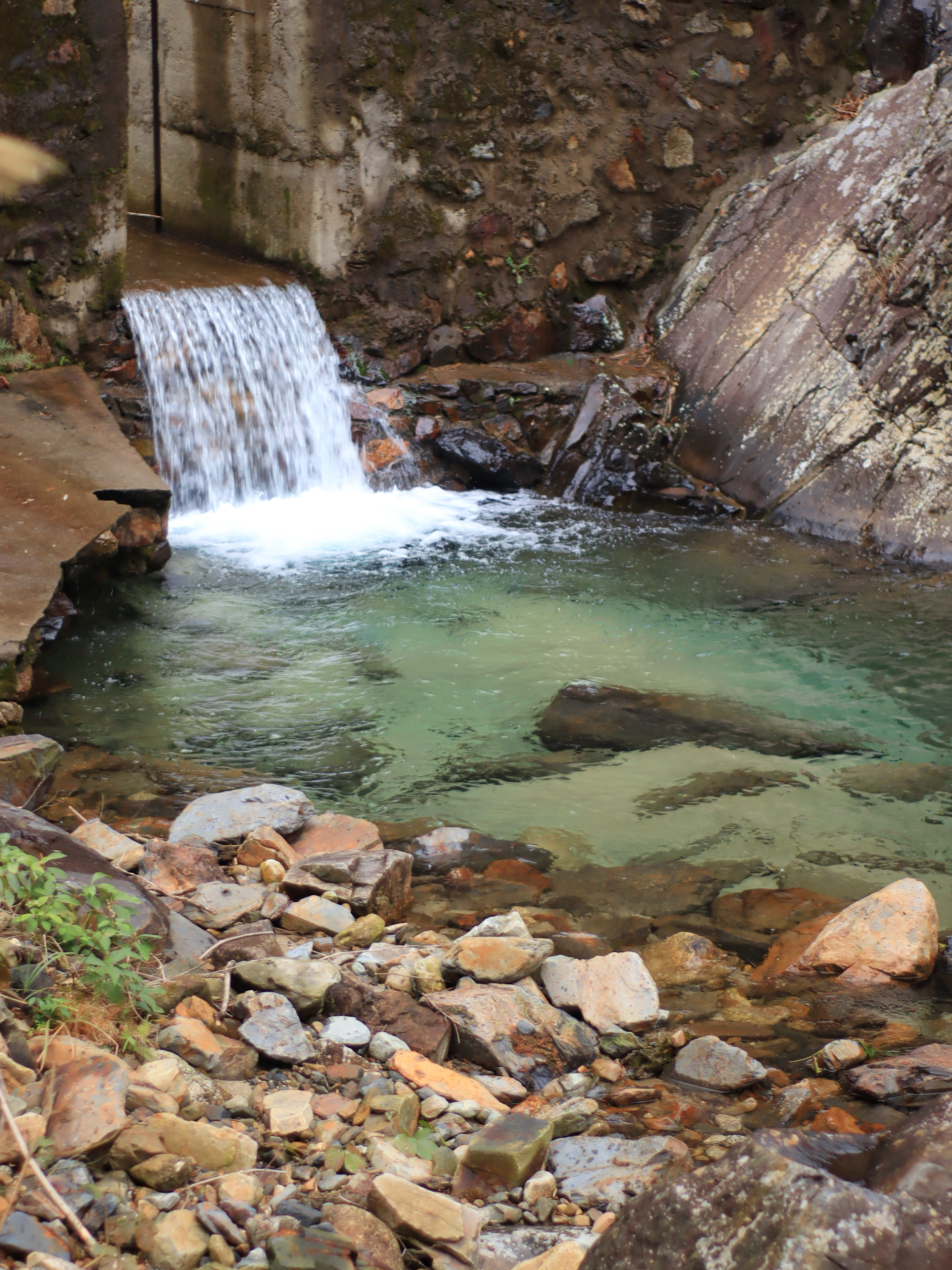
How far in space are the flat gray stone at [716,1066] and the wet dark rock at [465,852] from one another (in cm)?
115

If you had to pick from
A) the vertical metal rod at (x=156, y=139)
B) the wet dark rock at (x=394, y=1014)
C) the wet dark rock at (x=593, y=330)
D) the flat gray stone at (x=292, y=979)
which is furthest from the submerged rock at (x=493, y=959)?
the vertical metal rod at (x=156, y=139)

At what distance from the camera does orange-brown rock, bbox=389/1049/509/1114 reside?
224cm

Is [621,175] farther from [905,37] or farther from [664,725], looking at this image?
[664,725]

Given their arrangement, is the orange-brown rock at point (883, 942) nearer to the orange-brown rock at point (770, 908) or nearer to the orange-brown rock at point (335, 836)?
the orange-brown rock at point (770, 908)

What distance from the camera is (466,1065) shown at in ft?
8.06

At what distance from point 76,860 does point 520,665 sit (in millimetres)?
3042

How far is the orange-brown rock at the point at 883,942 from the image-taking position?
2.92 meters

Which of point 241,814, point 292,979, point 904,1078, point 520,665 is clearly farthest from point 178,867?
point 520,665

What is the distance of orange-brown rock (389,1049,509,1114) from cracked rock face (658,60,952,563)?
5.78 metres

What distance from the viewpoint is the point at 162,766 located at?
416 centimetres

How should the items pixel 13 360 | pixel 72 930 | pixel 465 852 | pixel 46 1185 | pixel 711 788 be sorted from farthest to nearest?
pixel 13 360 < pixel 711 788 < pixel 465 852 < pixel 72 930 < pixel 46 1185

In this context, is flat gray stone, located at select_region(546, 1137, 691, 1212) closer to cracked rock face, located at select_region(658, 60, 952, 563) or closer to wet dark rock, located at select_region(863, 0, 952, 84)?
cracked rock face, located at select_region(658, 60, 952, 563)

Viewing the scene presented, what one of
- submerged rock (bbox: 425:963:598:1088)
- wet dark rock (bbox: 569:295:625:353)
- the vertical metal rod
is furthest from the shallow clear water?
the vertical metal rod

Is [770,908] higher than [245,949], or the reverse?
[245,949]
